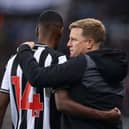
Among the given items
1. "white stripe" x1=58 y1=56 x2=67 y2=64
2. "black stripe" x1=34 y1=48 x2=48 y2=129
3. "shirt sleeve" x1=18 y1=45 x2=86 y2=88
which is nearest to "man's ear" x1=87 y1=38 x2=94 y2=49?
"shirt sleeve" x1=18 y1=45 x2=86 y2=88

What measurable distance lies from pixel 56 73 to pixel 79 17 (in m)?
7.73

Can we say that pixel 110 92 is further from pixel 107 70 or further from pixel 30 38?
pixel 30 38

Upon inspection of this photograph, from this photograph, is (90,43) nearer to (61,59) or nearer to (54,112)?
(61,59)

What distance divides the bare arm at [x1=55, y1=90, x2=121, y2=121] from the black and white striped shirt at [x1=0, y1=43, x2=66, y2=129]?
260mm

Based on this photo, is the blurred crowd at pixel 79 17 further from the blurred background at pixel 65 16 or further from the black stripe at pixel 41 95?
the black stripe at pixel 41 95

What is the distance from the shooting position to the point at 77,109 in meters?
4.50

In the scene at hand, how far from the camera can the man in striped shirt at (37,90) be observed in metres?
4.84

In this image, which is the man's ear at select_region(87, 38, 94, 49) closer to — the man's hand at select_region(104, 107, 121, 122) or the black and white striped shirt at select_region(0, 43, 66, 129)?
the black and white striped shirt at select_region(0, 43, 66, 129)

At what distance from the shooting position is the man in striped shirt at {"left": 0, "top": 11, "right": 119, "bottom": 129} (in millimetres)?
4836

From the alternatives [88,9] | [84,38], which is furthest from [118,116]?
[88,9]

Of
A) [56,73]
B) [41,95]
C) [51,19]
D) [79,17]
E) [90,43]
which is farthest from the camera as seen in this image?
[79,17]

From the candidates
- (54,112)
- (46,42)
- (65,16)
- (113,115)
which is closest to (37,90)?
(54,112)

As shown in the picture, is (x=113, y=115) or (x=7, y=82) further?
(x=7, y=82)

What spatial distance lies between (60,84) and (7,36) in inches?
338
